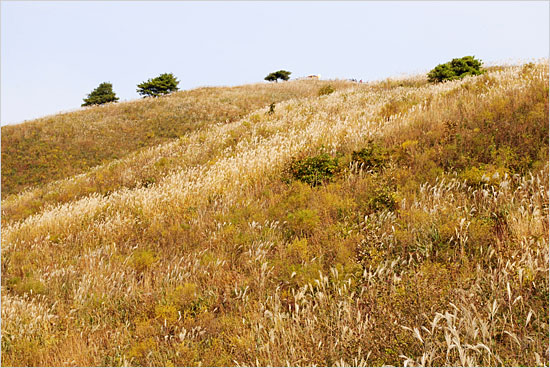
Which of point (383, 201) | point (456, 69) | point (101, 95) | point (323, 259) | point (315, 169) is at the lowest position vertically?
point (323, 259)

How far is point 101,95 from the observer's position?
3966 cm

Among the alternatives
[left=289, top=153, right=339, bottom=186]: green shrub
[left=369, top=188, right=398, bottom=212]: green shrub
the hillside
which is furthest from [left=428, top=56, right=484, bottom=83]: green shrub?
[left=369, top=188, right=398, bottom=212]: green shrub

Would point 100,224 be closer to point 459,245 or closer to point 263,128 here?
point 459,245

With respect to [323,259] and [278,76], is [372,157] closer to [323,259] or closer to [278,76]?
[323,259]

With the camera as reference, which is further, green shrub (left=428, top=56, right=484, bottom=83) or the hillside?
green shrub (left=428, top=56, right=484, bottom=83)

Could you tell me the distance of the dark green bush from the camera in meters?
6.44

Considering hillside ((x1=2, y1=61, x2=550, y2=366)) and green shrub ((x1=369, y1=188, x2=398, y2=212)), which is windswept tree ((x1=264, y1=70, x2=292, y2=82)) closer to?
hillside ((x1=2, y1=61, x2=550, y2=366))

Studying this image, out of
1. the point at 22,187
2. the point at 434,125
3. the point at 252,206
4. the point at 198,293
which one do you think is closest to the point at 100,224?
the point at 252,206

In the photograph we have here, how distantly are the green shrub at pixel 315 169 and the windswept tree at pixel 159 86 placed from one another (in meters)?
36.0

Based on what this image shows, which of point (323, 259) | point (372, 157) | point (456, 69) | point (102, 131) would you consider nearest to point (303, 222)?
point (323, 259)

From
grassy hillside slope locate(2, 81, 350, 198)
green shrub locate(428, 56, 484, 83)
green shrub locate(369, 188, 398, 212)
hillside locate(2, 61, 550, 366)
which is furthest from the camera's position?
grassy hillside slope locate(2, 81, 350, 198)

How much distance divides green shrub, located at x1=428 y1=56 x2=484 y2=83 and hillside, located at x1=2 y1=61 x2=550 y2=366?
963 cm

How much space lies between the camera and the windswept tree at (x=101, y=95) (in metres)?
39.4

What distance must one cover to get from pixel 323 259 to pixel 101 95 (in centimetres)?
4293
